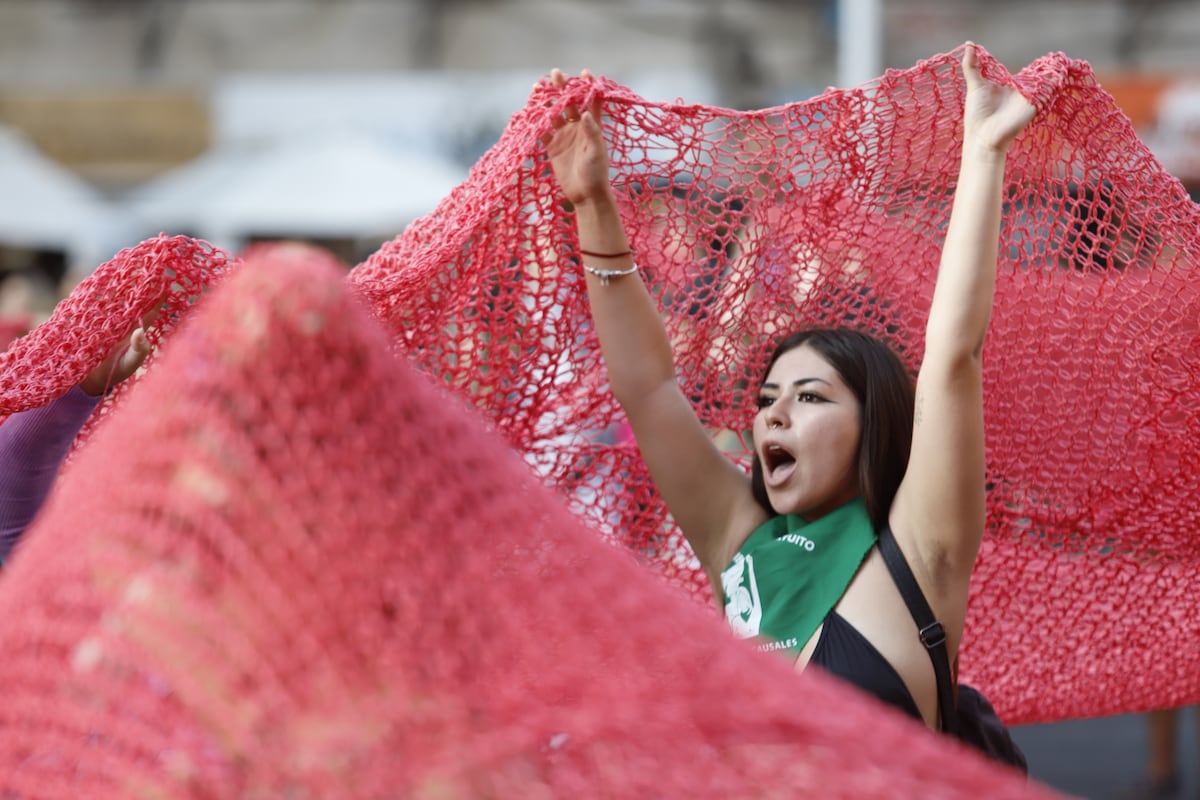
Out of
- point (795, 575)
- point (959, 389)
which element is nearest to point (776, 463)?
point (795, 575)

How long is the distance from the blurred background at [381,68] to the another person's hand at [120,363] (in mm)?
7118

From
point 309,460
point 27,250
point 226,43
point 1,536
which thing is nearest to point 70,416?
point 1,536

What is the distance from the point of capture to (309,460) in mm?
1104

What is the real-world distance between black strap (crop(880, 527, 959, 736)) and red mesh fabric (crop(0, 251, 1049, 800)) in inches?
21.5

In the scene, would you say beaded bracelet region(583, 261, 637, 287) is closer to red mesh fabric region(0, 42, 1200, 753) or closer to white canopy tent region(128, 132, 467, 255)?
red mesh fabric region(0, 42, 1200, 753)

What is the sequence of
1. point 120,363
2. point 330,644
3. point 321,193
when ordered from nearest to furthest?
point 330,644
point 120,363
point 321,193

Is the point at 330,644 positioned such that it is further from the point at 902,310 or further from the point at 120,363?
the point at 902,310

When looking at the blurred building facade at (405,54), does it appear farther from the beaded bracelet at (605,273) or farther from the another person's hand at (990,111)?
the another person's hand at (990,111)

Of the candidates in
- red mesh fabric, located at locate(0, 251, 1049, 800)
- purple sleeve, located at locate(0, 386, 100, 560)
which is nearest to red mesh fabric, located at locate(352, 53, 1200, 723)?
purple sleeve, located at locate(0, 386, 100, 560)

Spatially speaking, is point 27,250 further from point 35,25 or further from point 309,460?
point 309,460

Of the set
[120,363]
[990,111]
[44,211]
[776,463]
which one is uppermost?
[44,211]

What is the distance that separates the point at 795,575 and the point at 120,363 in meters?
1.10

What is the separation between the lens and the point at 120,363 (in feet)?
6.79

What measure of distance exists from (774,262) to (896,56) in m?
9.46
